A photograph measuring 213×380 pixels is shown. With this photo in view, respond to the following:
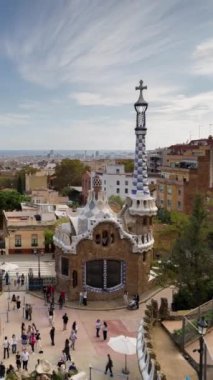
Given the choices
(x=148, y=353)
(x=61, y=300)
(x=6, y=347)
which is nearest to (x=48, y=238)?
(x=61, y=300)

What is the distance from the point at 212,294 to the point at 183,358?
36.9ft

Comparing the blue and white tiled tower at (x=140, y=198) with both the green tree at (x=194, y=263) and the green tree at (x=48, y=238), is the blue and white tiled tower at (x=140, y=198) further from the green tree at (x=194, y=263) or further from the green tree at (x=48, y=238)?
the green tree at (x=48, y=238)

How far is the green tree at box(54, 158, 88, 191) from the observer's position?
102 meters

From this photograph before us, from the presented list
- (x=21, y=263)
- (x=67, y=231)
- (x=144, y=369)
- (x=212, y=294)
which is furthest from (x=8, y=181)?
(x=144, y=369)

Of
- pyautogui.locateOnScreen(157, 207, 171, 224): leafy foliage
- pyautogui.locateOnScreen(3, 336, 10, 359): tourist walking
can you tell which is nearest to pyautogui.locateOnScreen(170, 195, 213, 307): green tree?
pyautogui.locateOnScreen(3, 336, 10, 359): tourist walking

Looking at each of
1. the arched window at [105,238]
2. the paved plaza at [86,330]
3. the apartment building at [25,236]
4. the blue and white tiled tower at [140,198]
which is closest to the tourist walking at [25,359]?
the paved plaza at [86,330]

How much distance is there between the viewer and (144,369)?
15.6 metres

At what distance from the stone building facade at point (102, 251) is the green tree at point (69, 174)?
69.7m

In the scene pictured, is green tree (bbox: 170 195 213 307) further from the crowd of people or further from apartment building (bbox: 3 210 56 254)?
apartment building (bbox: 3 210 56 254)

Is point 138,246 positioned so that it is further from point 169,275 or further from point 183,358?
point 183,358

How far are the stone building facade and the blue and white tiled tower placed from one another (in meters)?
0.07

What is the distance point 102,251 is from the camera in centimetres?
3062

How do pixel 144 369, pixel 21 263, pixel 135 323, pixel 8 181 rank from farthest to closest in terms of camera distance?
pixel 8 181 < pixel 21 263 < pixel 135 323 < pixel 144 369

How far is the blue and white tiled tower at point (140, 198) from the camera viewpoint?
32406mm
